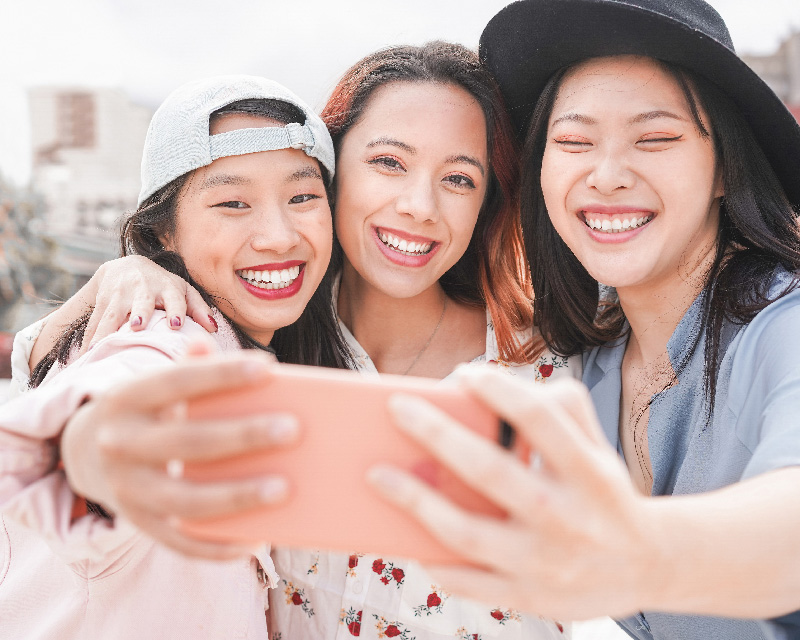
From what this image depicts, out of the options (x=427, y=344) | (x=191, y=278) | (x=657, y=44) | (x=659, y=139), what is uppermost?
(x=657, y=44)

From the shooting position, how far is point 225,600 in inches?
65.6

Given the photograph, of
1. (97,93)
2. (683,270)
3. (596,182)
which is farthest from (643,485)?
(97,93)

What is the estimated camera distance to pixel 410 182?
7.55ft

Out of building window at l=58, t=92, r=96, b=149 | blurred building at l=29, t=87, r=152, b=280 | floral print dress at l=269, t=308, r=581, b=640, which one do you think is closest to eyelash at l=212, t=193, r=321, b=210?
floral print dress at l=269, t=308, r=581, b=640

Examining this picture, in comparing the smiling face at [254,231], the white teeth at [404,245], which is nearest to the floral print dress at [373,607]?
the smiling face at [254,231]

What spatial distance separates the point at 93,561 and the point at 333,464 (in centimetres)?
76

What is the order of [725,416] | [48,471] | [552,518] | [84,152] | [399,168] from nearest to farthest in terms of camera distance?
[552,518]
[48,471]
[725,416]
[399,168]
[84,152]

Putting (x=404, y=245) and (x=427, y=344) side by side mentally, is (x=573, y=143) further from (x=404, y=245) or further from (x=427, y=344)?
(x=427, y=344)

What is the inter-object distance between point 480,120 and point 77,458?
1899 millimetres

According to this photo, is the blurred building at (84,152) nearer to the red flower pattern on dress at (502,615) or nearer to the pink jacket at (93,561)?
the pink jacket at (93,561)

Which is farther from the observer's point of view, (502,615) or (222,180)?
(502,615)

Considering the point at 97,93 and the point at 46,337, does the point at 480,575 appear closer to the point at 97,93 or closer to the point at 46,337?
the point at 46,337

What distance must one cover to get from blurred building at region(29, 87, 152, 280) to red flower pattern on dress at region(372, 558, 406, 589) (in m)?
16.6

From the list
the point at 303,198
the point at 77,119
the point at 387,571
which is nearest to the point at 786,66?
the point at 77,119
